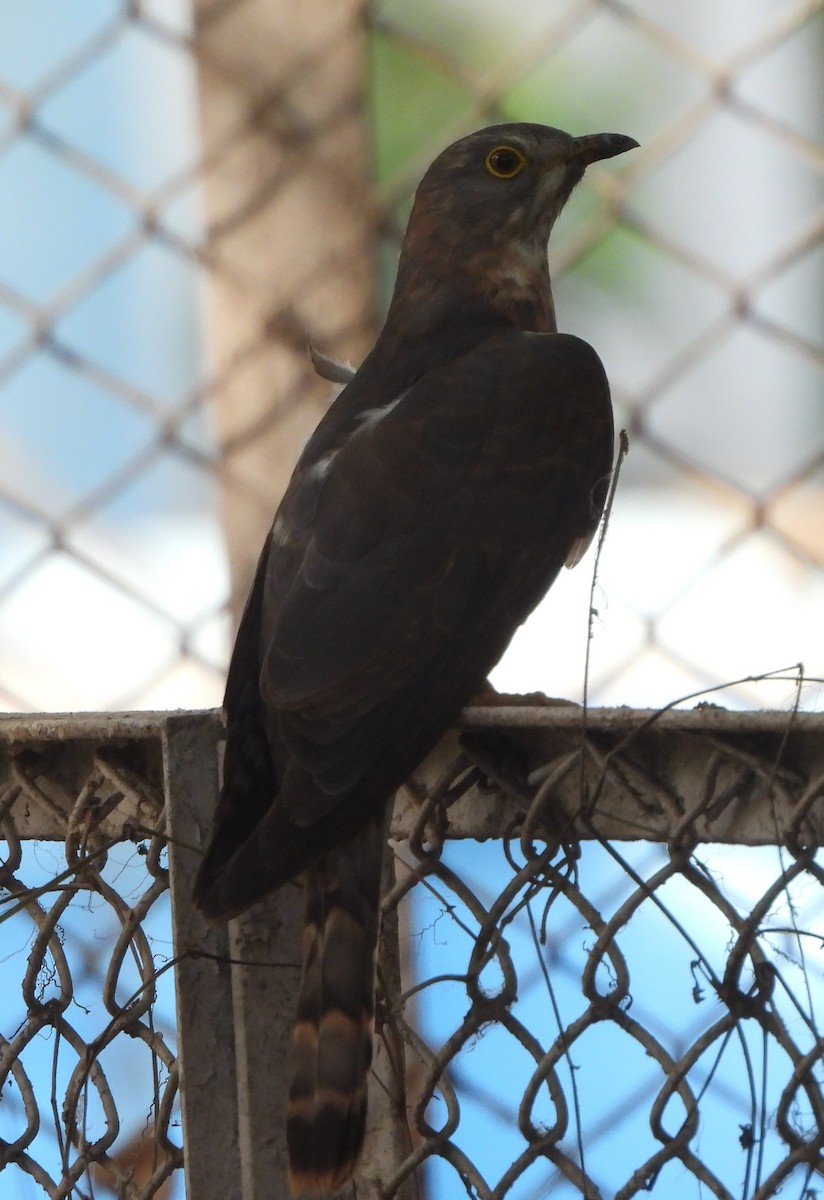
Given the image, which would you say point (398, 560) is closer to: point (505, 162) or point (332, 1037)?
point (332, 1037)

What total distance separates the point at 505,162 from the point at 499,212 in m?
0.08

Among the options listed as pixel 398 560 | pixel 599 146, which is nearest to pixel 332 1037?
pixel 398 560

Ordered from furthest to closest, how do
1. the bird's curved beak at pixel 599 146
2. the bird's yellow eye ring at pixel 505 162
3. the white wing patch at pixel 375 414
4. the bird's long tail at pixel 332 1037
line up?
the bird's yellow eye ring at pixel 505 162, the bird's curved beak at pixel 599 146, the white wing patch at pixel 375 414, the bird's long tail at pixel 332 1037

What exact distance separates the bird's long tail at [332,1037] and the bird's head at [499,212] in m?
1.41

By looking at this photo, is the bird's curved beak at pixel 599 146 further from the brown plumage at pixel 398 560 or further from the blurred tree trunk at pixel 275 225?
the blurred tree trunk at pixel 275 225

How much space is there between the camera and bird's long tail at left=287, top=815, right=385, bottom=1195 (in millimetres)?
1328

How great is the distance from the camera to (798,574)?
2.66 meters

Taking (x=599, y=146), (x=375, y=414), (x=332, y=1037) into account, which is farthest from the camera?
(x=599, y=146)

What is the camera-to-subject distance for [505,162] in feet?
8.68

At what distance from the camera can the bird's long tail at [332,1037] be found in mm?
1328

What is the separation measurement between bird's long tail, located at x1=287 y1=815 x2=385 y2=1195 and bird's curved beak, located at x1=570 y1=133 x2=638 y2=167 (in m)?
1.52

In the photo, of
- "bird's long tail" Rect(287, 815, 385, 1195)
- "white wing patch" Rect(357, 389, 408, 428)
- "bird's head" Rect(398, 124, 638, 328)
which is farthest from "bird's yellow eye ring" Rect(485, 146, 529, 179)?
"bird's long tail" Rect(287, 815, 385, 1195)

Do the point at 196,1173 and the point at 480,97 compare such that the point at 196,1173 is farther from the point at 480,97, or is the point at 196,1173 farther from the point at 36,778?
the point at 480,97

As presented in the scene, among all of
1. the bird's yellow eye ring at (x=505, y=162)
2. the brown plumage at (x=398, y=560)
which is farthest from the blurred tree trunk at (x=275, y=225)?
the bird's yellow eye ring at (x=505, y=162)
